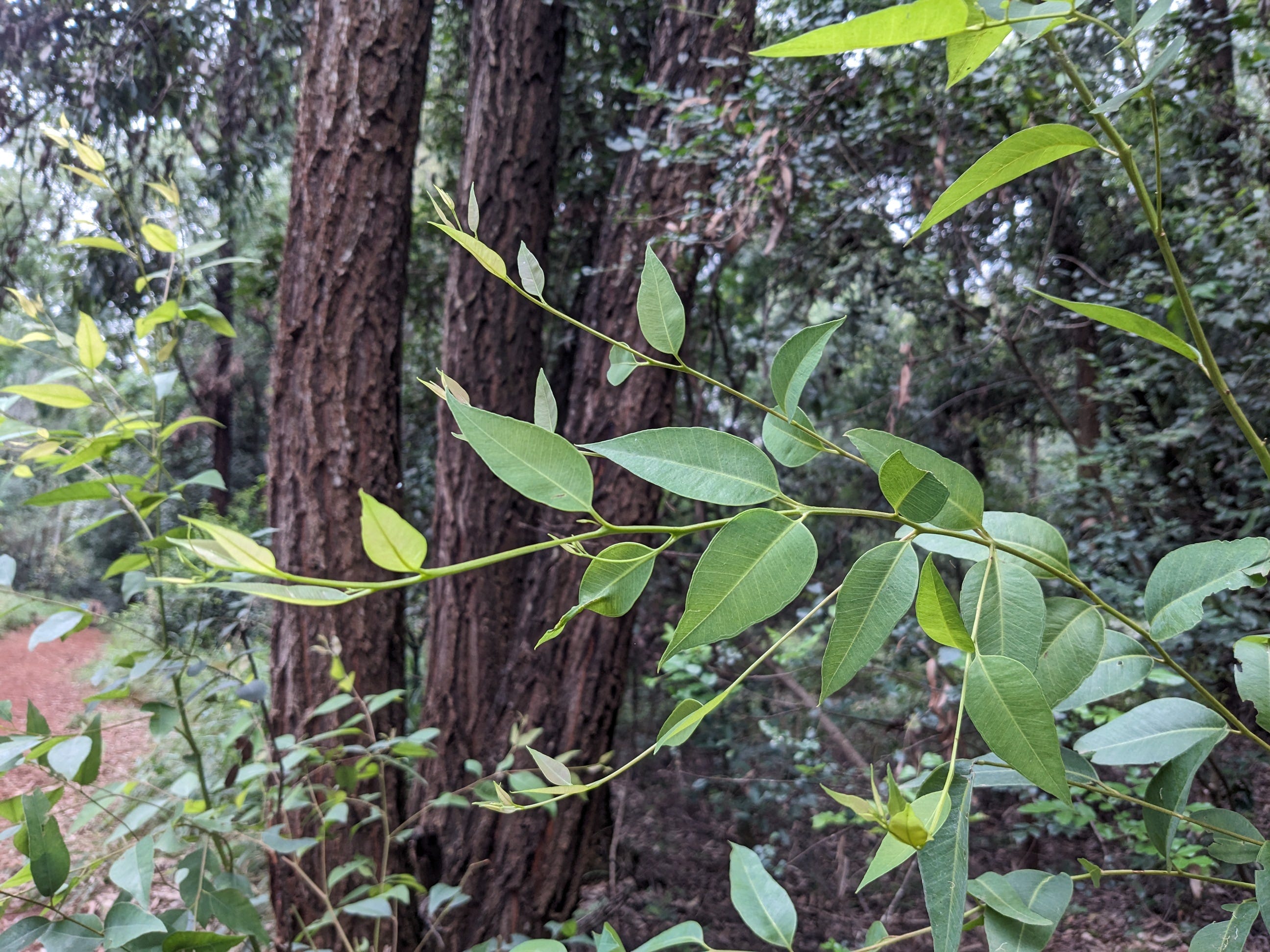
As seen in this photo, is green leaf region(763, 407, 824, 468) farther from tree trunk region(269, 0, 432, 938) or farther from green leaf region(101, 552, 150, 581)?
tree trunk region(269, 0, 432, 938)

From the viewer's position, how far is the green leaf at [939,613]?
0.24 meters

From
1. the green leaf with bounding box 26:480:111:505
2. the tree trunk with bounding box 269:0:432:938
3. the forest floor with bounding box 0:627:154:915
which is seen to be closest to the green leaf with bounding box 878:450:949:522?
the green leaf with bounding box 26:480:111:505

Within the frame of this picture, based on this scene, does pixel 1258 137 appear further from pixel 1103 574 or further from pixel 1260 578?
pixel 1260 578

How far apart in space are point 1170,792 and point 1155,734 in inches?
1.0

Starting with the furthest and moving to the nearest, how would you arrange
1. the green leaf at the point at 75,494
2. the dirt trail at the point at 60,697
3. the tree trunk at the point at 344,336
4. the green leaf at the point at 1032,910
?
the dirt trail at the point at 60,697, the tree trunk at the point at 344,336, the green leaf at the point at 75,494, the green leaf at the point at 1032,910

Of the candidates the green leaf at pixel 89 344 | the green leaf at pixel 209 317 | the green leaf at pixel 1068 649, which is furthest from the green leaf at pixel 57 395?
the green leaf at pixel 1068 649

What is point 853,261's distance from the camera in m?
2.54

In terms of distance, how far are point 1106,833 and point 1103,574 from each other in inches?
24.1

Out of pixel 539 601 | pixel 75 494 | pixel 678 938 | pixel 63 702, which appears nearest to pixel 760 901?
pixel 678 938

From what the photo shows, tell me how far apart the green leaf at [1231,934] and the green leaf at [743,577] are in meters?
0.25

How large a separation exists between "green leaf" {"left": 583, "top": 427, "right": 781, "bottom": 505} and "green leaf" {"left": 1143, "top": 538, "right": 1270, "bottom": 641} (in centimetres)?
18

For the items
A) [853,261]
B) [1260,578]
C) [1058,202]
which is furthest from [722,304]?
[1260,578]

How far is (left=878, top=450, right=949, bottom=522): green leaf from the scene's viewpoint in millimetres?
240

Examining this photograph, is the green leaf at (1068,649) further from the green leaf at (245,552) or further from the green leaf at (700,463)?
the green leaf at (245,552)
